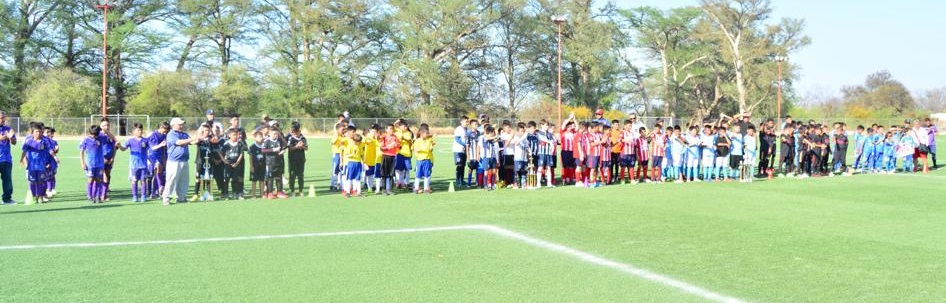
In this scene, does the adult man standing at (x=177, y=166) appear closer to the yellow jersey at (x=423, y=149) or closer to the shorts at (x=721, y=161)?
the yellow jersey at (x=423, y=149)

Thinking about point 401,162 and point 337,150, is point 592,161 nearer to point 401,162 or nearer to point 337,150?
point 401,162

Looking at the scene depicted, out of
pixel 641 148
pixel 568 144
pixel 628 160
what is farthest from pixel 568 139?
pixel 641 148

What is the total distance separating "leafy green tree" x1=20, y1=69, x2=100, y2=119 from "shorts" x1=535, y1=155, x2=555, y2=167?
42795mm

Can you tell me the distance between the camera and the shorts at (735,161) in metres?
17.0

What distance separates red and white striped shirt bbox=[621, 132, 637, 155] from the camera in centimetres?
1650

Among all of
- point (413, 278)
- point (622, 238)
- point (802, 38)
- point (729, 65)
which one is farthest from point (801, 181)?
point (729, 65)

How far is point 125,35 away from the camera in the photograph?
52500 mm

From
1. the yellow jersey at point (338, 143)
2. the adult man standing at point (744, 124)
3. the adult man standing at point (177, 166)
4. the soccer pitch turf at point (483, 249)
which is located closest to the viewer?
the soccer pitch turf at point (483, 249)

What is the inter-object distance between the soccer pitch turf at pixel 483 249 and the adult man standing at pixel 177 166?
392 millimetres

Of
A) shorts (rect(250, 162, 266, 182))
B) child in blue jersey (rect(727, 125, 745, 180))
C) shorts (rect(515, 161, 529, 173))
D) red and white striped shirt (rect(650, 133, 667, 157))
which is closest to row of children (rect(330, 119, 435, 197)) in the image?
shorts (rect(250, 162, 266, 182))

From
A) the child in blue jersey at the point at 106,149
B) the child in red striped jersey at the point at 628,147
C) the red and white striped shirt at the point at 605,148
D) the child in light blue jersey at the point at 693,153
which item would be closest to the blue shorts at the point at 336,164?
the child in blue jersey at the point at 106,149

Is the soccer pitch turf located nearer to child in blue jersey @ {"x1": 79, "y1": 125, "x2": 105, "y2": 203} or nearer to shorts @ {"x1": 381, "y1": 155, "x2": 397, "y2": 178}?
child in blue jersey @ {"x1": 79, "y1": 125, "x2": 105, "y2": 203}

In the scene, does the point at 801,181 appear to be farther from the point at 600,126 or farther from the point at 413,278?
the point at 413,278

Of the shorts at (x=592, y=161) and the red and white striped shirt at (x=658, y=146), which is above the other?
the red and white striped shirt at (x=658, y=146)
